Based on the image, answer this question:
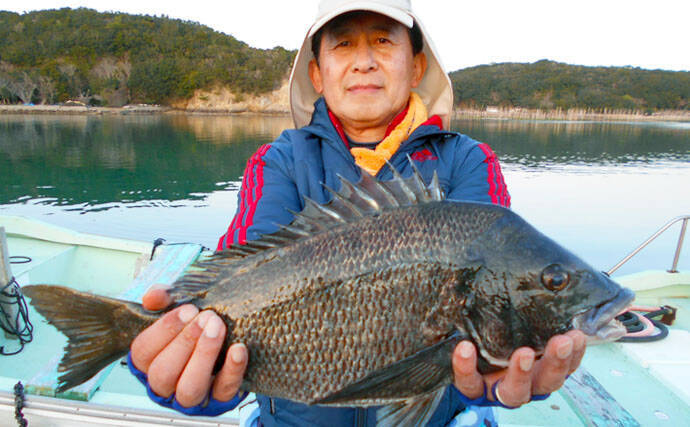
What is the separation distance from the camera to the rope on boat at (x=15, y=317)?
422cm

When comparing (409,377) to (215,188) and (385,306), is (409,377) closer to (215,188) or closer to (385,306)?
(385,306)

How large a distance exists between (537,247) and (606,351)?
3370 mm

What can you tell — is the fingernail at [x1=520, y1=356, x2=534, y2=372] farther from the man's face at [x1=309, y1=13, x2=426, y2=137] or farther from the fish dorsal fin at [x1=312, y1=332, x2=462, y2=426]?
the man's face at [x1=309, y1=13, x2=426, y2=137]

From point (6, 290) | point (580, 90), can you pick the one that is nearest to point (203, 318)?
point (6, 290)

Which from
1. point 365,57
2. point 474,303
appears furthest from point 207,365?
point 365,57

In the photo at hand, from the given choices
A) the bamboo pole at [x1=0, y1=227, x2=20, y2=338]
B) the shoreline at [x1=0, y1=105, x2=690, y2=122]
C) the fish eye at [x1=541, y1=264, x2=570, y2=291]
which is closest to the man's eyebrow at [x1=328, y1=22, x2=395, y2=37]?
the fish eye at [x1=541, y1=264, x2=570, y2=291]

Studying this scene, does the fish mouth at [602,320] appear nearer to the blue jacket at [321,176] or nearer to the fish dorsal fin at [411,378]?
the fish dorsal fin at [411,378]

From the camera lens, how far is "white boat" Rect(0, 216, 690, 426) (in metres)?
2.83

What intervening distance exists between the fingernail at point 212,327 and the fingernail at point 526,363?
1.04 metres

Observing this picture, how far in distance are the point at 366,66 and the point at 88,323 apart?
1619mm

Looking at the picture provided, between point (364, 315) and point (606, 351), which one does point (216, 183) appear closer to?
point (606, 351)

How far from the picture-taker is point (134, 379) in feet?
13.5

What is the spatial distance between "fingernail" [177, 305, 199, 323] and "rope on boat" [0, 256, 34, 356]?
3.55 metres

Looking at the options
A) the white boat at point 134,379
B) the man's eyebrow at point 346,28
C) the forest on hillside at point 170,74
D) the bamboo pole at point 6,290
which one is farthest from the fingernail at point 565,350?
the forest on hillside at point 170,74
